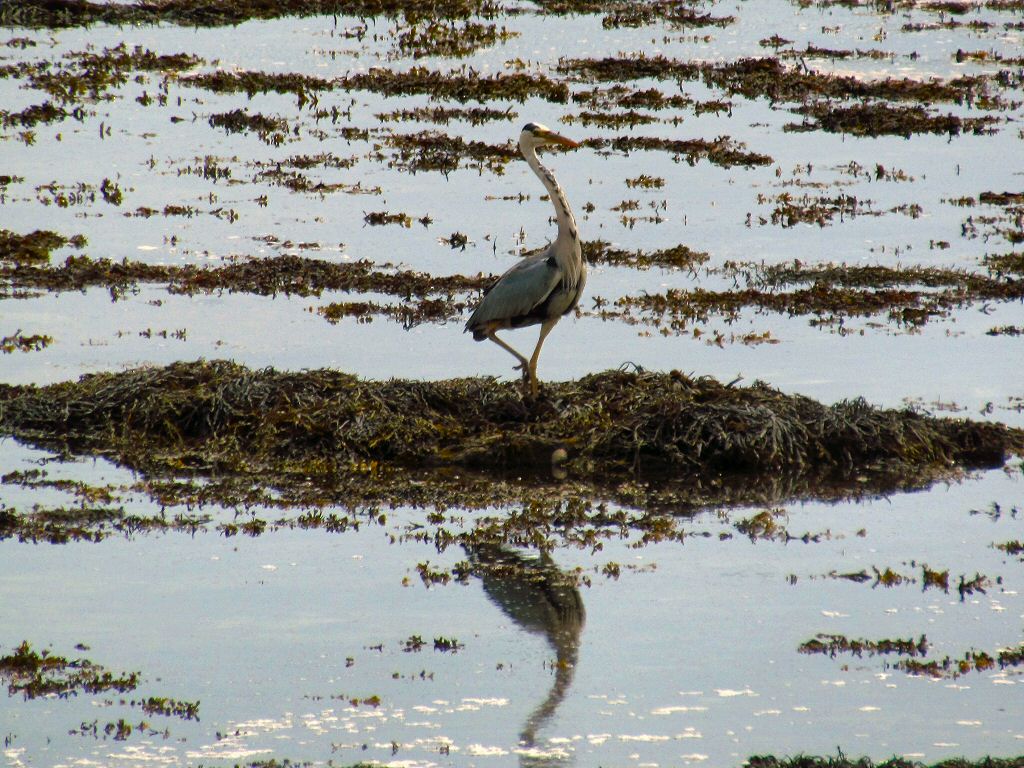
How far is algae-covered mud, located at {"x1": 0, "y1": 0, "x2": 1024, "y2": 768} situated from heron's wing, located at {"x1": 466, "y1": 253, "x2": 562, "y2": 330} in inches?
25.8

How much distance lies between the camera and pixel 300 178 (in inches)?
978

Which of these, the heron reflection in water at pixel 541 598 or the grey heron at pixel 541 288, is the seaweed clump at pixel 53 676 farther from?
the grey heron at pixel 541 288

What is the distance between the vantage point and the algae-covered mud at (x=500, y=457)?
26.3ft

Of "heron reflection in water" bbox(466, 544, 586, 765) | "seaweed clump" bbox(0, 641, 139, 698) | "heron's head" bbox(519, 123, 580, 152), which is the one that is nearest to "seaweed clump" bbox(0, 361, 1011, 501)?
"heron reflection in water" bbox(466, 544, 586, 765)

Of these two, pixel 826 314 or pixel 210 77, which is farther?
pixel 210 77

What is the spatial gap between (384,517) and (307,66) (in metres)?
25.7

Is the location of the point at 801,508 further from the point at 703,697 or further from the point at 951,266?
the point at 951,266

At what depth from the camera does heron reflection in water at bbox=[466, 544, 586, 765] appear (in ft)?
27.9

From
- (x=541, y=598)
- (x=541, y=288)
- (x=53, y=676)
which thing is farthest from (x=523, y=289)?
(x=53, y=676)

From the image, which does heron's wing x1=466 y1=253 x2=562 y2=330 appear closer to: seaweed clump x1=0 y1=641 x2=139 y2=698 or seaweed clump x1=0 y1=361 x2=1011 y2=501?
seaweed clump x1=0 y1=361 x2=1011 y2=501

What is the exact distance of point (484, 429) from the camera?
1273cm

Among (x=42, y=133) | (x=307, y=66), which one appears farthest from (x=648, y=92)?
(x=42, y=133)

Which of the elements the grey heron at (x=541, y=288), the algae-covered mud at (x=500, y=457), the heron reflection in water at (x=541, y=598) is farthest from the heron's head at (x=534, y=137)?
the heron reflection in water at (x=541, y=598)

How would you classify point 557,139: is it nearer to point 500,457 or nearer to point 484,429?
point 484,429
